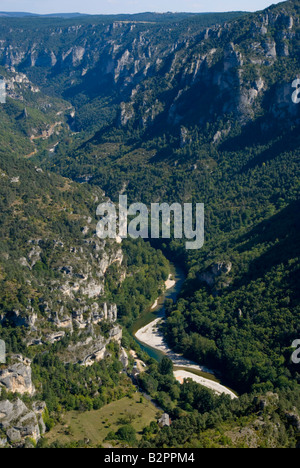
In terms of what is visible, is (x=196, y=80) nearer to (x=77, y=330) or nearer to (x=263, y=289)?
(x=263, y=289)

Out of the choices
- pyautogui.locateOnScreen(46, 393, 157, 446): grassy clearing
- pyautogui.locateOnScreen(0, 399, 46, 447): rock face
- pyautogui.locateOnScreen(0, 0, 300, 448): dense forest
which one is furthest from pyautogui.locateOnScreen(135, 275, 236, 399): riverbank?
pyautogui.locateOnScreen(0, 399, 46, 447): rock face

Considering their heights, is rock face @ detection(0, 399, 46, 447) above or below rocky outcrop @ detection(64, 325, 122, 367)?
below

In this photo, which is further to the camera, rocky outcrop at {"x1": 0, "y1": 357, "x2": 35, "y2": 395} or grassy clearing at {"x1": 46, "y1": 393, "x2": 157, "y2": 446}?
rocky outcrop at {"x1": 0, "y1": 357, "x2": 35, "y2": 395}

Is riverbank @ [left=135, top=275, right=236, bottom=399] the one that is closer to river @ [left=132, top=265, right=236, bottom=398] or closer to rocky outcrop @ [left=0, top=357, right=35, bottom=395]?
river @ [left=132, top=265, right=236, bottom=398]
